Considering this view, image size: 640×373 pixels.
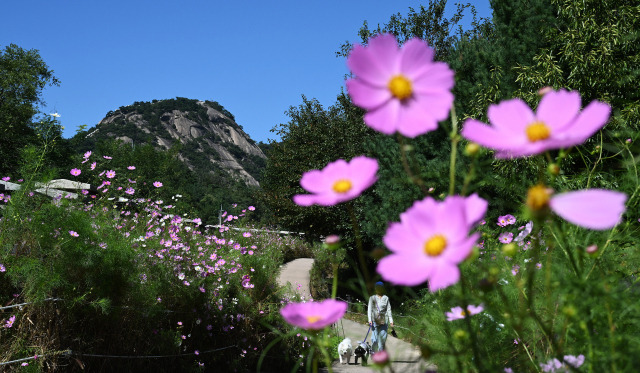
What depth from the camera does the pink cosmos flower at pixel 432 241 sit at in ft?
1.12

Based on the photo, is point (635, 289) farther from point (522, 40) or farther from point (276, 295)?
point (522, 40)

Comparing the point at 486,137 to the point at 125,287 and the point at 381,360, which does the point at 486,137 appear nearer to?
the point at 381,360

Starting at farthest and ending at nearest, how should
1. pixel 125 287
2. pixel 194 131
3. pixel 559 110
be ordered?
pixel 194 131
pixel 125 287
pixel 559 110

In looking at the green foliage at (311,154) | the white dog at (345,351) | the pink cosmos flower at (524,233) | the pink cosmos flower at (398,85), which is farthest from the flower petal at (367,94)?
the green foliage at (311,154)

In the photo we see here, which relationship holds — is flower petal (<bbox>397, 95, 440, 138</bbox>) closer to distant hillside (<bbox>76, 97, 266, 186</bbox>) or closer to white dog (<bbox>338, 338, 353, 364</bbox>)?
white dog (<bbox>338, 338, 353, 364</bbox>)

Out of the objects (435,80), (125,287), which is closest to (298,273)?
(125,287)

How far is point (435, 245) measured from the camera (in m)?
0.38

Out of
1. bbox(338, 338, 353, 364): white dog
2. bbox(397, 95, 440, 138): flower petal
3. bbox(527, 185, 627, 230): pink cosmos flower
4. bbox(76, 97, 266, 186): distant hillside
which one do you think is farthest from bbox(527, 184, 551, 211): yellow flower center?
bbox(76, 97, 266, 186): distant hillside

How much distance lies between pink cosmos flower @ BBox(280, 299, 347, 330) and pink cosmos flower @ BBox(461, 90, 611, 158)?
199 millimetres

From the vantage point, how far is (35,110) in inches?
777

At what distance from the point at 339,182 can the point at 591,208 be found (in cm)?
25

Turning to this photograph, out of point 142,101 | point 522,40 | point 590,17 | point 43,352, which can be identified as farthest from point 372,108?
point 142,101

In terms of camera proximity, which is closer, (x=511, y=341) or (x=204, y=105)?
(x=511, y=341)

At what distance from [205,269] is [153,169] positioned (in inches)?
1153
